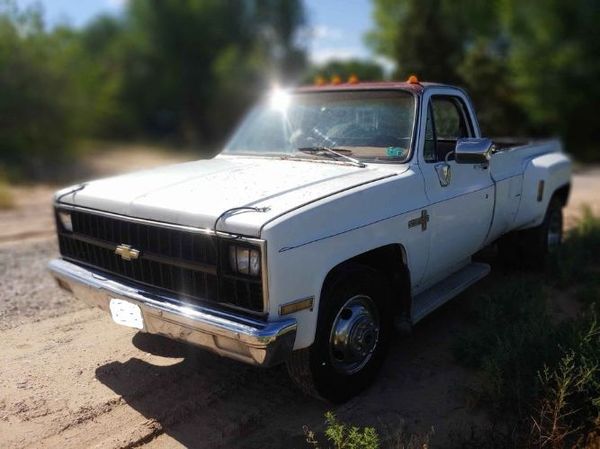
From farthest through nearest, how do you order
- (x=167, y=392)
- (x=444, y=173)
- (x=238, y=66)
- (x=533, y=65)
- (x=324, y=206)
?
(x=238, y=66)
(x=533, y=65)
(x=444, y=173)
(x=167, y=392)
(x=324, y=206)

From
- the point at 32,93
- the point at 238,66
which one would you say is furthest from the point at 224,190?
the point at 238,66

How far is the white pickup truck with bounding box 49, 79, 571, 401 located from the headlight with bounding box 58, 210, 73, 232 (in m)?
0.01

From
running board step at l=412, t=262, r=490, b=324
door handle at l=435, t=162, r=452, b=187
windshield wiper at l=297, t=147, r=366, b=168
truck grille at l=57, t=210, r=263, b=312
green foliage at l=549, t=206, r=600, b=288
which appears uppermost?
windshield wiper at l=297, t=147, r=366, b=168

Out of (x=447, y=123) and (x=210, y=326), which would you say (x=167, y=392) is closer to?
(x=210, y=326)

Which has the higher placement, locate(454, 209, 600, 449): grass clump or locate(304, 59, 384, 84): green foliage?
locate(304, 59, 384, 84): green foliage

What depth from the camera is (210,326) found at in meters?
3.06

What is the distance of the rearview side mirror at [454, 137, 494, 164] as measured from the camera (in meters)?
3.93

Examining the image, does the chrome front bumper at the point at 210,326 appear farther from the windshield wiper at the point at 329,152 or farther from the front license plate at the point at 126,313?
the windshield wiper at the point at 329,152

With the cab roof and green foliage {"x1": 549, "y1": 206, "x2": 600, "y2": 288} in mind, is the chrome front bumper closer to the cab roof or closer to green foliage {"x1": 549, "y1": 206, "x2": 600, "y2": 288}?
the cab roof

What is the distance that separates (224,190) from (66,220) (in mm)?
1389

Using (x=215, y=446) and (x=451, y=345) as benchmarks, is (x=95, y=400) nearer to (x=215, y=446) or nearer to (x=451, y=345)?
(x=215, y=446)

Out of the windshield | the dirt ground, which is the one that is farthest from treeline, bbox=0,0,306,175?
the dirt ground

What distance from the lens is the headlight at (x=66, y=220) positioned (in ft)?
13.6

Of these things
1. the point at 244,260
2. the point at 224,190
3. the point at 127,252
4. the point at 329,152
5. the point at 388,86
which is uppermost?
the point at 388,86
